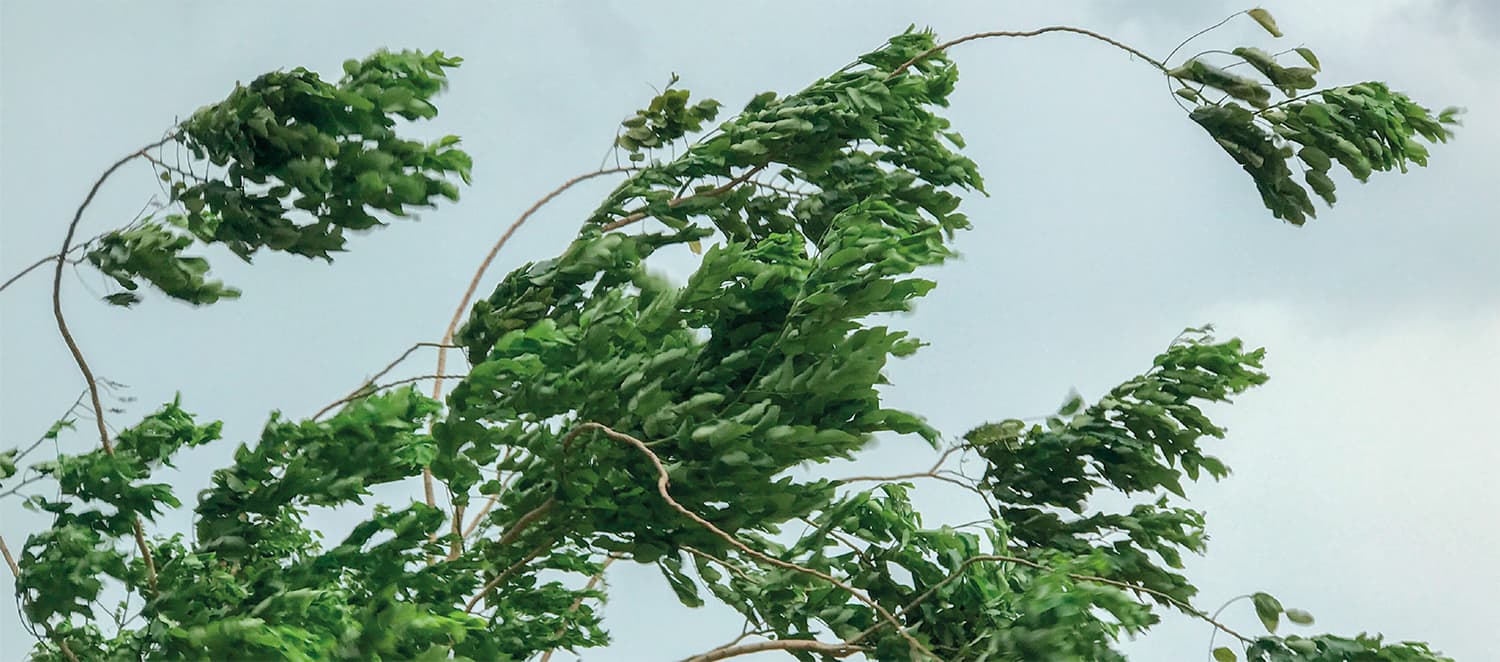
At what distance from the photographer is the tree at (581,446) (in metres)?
3.00

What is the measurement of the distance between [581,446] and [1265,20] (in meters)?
2.32

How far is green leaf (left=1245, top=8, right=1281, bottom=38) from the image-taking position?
4.27m

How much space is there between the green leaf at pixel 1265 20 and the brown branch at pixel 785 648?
213 centimetres

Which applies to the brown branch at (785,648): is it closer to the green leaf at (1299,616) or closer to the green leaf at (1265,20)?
the green leaf at (1299,616)

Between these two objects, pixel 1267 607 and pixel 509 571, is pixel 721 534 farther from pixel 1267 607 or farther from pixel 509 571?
pixel 1267 607

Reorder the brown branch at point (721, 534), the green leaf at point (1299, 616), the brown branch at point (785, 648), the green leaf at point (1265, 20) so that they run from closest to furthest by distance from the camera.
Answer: the brown branch at point (721, 534) < the brown branch at point (785, 648) < the green leaf at point (1299, 616) < the green leaf at point (1265, 20)

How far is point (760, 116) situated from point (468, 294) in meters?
1.28

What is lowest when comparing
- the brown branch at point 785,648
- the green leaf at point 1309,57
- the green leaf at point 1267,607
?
the brown branch at point 785,648

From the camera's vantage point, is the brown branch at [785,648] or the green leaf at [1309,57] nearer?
the brown branch at [785,648]

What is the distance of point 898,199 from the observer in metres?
4.69

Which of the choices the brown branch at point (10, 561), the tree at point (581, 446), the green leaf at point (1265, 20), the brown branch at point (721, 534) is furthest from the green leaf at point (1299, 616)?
the brown branch at point (10, 561)

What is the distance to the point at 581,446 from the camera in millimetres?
3379

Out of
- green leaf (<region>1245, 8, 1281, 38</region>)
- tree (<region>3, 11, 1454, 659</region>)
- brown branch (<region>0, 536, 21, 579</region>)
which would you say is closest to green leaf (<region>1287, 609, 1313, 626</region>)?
tree (<region>3, 11, 1454, 659</region>)

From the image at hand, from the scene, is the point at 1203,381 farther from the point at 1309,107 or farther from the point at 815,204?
the point at 815,204
